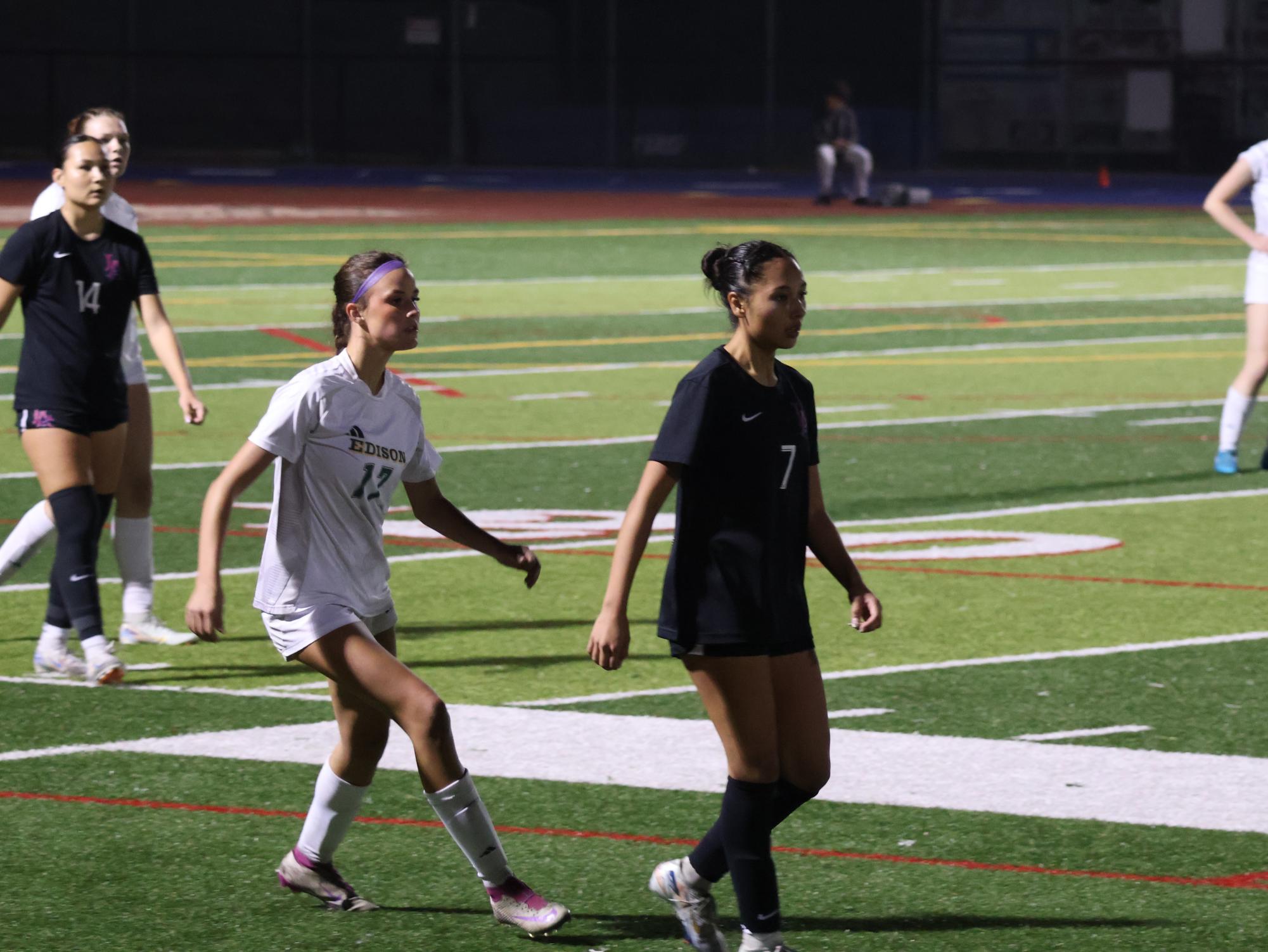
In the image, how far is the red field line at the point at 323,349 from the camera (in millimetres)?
18094

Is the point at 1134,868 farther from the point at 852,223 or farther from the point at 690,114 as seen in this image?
the point at 690,114

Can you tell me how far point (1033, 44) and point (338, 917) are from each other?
49.8 metres

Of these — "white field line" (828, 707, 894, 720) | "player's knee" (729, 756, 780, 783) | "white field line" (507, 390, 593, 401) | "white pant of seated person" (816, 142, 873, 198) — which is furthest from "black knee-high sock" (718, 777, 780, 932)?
"white pant of seated person" (816, 142, 873, 198)

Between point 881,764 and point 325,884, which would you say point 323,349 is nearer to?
point 881,764

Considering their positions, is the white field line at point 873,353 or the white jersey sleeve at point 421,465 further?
the white field line at point 873,353

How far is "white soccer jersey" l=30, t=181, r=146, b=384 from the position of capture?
29.6 feet

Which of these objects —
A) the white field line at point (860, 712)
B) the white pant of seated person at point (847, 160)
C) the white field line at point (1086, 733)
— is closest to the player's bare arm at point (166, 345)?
the white field line at point (860, 712)

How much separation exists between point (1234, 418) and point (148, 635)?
A: 7.07m

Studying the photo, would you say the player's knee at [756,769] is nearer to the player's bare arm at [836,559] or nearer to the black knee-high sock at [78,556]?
the player's bare arm at [836,559]

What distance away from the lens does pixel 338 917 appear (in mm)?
5984

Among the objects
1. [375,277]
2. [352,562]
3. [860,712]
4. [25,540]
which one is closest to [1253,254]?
[860,712]

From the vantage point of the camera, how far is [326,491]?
580 centimetres

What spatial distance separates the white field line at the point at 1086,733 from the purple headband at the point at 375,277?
3.16 meters

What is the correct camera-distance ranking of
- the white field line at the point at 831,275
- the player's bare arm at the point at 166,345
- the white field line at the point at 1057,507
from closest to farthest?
the player's bare arm at the point at 166,345
the white field line at the point at 1057,507
the white field line at the point at 831,275
